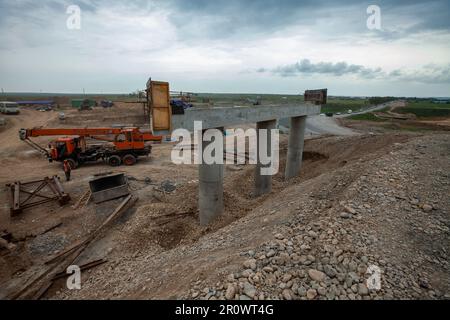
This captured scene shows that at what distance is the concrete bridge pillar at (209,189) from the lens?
911 cm

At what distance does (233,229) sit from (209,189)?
2.72m

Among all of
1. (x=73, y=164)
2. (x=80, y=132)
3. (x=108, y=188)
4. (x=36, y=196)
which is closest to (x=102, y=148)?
(x=73, y=164)

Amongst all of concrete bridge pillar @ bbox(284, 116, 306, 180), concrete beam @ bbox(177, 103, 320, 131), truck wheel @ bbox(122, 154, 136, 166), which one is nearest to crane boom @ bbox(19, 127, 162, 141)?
truck wheel @ bbox(122, 154, 136, 166)

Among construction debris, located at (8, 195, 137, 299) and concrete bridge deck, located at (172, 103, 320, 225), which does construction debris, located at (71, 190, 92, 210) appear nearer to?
construction debris, located at (8, 195, 137, 299)

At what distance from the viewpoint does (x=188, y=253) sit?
250 inches

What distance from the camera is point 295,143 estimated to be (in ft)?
52.1

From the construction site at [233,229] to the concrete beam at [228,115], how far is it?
0.17 feet

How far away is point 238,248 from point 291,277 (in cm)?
157

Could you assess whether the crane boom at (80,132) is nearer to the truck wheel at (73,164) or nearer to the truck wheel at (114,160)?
the truck wheel at (114,160)

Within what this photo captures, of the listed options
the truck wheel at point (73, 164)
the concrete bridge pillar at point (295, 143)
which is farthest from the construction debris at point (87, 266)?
the concrete bridge pillar at point (295, 143)

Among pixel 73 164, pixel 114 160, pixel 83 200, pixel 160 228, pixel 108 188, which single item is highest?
pixel 114 160

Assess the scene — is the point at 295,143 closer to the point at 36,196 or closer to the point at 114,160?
the point at 114,160
